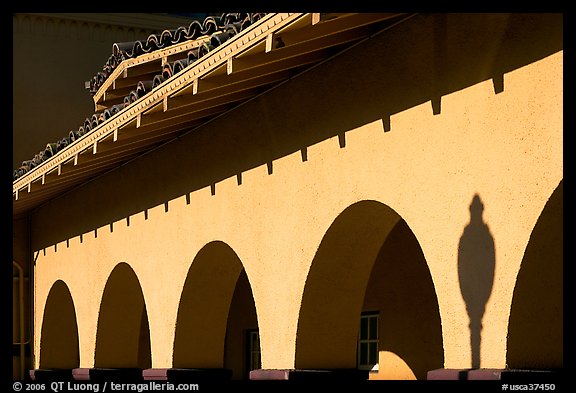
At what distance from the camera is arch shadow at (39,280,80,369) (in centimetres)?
2269

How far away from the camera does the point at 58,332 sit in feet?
75.0

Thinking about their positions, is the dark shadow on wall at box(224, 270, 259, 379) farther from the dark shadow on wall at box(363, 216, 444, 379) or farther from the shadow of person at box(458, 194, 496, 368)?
the shadow of person at box(458, 194, 496, 368)

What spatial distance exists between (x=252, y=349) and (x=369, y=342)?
4977mm

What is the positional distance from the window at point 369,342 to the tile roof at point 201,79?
3.46 m

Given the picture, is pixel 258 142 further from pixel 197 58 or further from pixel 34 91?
pixel 34 91

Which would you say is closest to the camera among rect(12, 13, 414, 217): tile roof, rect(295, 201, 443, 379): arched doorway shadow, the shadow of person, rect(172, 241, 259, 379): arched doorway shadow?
the shadow of person

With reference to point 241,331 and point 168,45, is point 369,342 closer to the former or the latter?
point 241,331

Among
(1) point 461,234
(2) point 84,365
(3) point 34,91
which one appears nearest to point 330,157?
(1) point 461,234

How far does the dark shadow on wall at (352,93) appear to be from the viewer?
27.9 ft

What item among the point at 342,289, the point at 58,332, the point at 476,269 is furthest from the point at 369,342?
the point at 58,332

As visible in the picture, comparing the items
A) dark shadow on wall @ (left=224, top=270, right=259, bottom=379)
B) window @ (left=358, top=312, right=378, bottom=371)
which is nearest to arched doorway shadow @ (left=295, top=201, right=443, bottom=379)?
window @ (left=358, top=312, right=378, bottom=371)

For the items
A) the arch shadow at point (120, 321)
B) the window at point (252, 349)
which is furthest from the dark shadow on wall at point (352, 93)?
the window at point (252, 349)

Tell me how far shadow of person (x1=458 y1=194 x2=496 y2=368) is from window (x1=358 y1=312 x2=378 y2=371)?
6.28 m

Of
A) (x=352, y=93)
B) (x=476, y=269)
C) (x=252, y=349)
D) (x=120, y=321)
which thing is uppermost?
(x=352, y=93)
